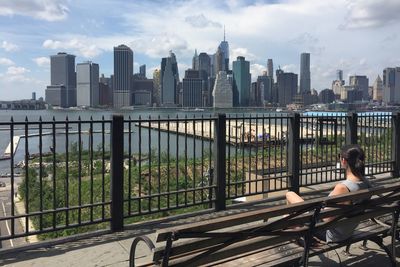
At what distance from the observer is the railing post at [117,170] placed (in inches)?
216

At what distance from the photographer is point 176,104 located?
162 meters

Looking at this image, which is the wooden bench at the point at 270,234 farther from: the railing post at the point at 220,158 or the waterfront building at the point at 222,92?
the waterfront building at the point at 222,92

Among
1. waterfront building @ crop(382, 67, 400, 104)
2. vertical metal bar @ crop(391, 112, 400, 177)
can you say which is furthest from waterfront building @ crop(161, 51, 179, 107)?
vertical metal bar @ crop(391, 112, 400, 177)

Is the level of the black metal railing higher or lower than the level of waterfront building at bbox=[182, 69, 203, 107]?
lower

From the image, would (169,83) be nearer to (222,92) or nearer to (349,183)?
(222,92)

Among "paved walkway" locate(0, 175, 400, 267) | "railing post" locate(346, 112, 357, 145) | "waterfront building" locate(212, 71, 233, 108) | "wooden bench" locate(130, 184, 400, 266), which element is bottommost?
"paved walkway" locate(0, 175, 400, 267)

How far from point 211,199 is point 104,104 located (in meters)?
162

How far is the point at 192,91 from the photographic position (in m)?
164

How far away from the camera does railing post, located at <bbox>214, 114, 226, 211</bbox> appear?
662 cm

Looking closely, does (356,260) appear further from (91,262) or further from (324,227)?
(91,262)

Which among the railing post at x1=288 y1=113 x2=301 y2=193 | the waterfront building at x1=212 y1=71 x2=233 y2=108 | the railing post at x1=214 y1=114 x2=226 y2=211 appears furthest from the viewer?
the waterfront building at x1=212 y1=71 x2=233 y2=108

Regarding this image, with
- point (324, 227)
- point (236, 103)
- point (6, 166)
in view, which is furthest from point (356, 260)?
point (236, 103)

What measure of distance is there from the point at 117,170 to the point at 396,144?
23.8 ft

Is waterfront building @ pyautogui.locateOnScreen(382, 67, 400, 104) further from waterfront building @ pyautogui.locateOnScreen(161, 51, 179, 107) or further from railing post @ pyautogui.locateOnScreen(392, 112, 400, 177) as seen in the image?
railing post @ pyautogui.locateOnScreen(392, 112, 400, 177)
